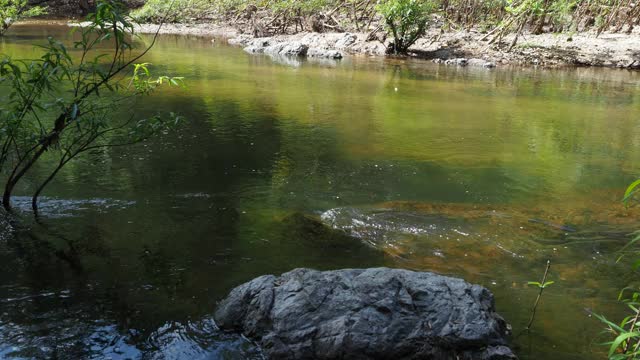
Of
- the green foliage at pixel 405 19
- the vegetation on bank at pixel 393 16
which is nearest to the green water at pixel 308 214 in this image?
the vegetation on bank at pixel 393 16

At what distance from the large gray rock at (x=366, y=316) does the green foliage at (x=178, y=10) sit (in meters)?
26.6

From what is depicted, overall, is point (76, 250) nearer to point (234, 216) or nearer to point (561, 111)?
point (234, 216)

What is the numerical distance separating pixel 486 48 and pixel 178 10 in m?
17.6

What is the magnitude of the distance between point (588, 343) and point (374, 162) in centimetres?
420

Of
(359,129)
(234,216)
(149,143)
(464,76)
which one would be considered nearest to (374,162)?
(359,129)

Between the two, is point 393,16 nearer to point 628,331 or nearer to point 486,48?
point 486,48

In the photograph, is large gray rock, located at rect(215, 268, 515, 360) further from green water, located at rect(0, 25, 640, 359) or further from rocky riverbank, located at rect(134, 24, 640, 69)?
rocky riverbank, located at rect(134, 24, 640, 69)

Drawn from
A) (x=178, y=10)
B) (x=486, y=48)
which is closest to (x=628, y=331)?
(x=486, y=48)

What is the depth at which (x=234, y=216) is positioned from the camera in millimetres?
5379

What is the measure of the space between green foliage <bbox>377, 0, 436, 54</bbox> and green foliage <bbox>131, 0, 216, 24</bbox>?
11.0 meters

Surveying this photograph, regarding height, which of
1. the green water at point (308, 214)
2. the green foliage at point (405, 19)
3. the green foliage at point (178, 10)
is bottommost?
the green water at point (308, 214)

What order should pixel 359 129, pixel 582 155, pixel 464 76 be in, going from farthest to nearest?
pixel 464 76
pixel 359 129
pixel 582 155

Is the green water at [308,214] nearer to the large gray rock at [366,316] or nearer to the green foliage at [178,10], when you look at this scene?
the large gray rock at [366,316]

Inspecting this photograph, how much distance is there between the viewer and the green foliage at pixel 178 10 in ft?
93.4
